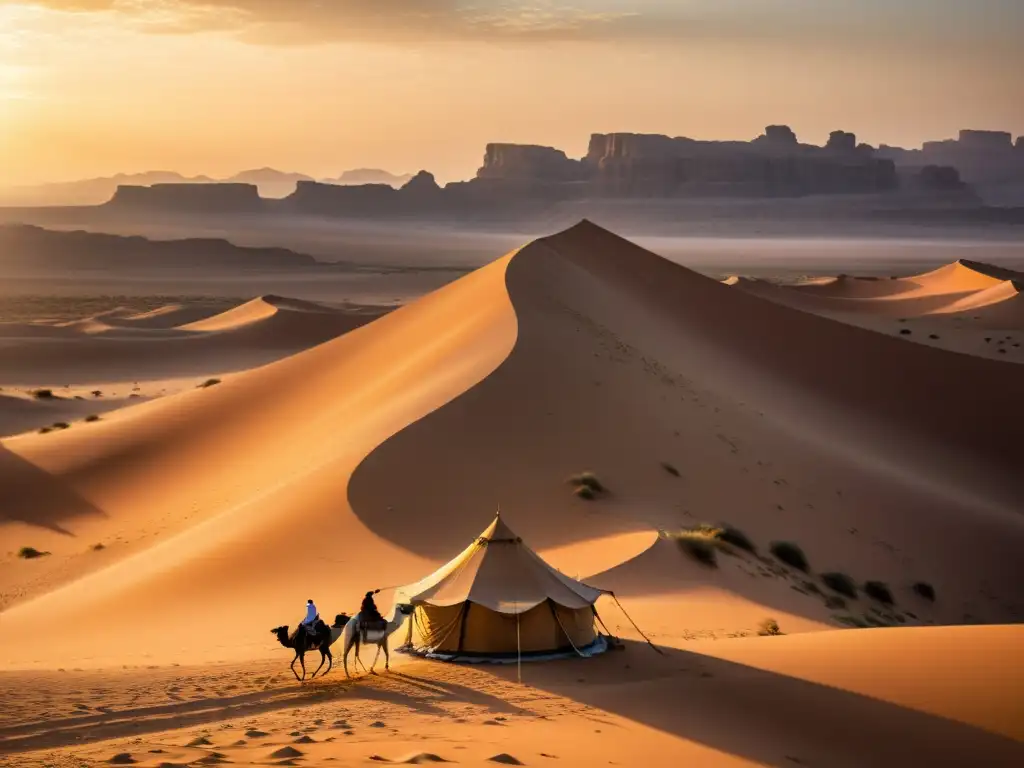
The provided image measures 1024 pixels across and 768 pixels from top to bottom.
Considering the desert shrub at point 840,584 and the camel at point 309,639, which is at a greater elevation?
the desert shrub at point 840,584

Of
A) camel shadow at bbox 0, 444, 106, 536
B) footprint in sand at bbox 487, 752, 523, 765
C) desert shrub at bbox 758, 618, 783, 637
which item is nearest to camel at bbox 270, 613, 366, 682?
footprint in sand at bbox 487, 752, 523, 765

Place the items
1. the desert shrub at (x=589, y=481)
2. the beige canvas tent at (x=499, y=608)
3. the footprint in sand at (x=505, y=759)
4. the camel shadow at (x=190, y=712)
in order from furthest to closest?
the desert shrub at (x=589, y=481) → the beige canvas tent at (x=499, y=608) → the camel shadow at (x=190, y=712) → the footprint in sand at (x=505, y=759)

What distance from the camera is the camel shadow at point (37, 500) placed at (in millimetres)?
26641

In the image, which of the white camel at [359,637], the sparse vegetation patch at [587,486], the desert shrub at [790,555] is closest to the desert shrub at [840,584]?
the desert shrub at [790,555]

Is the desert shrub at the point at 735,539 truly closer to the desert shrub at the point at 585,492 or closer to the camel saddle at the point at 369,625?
the desert shrub at the point at 585,492

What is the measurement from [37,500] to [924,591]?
58.5ft

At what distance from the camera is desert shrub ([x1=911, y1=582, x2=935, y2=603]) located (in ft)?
73.8

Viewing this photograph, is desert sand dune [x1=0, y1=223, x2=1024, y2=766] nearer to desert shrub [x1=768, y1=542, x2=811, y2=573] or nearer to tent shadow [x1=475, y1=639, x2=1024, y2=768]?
tent shadow [x1=475, y1=639, x2=1024, y2=768]

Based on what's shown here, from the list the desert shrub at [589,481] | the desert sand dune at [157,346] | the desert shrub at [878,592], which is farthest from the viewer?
the desert sand dune at [157,346]

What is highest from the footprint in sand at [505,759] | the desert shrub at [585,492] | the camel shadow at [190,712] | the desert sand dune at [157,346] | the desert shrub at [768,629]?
the desert sand dune at [157,346]

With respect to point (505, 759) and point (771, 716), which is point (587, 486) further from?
point (505, 759)

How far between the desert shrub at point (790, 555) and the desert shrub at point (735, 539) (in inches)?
17.4

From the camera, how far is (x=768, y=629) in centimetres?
1683

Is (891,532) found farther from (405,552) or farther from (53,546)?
(53,546)
